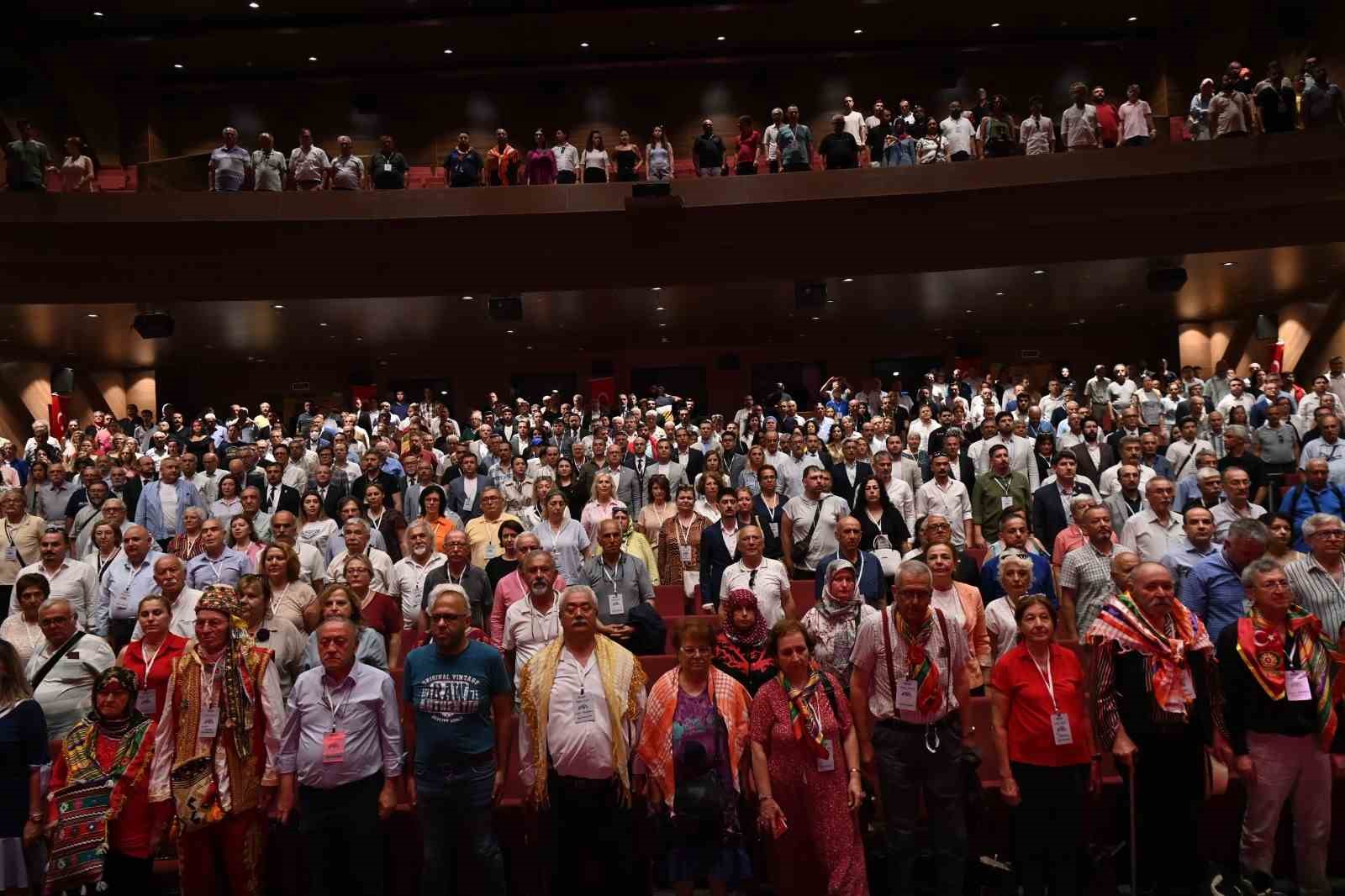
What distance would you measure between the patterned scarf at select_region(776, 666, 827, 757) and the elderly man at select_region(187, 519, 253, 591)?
351cm

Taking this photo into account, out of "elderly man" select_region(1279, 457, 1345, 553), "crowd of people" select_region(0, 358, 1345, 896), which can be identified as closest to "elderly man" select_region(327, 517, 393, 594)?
"crowd of people" select_region(0, 358, 1345, 896)

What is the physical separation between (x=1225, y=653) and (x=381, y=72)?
19.6m

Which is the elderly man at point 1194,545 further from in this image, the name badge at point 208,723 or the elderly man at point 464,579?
the name badge at point 208,723

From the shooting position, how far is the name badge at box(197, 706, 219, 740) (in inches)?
153

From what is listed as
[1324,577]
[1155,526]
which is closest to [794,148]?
[1155,526]

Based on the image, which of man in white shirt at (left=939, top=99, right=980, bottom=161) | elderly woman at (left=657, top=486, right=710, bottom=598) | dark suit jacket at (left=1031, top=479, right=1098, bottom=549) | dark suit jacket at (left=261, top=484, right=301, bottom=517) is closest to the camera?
dark suit jacket at (left=1031, top=479, right=1098, bottom=549)

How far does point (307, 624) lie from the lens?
473 cm

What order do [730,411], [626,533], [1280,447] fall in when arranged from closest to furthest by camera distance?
[626,533] < [1280,447] < [730,411]

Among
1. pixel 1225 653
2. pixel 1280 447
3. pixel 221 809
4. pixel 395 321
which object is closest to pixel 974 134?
pixel 1280 447

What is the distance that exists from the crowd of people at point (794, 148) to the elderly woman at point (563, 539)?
9307 millimetres

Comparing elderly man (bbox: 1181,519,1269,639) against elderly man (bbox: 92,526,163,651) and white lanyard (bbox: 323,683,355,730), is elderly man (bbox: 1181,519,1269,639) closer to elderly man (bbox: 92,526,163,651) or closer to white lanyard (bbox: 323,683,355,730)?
white lanyard (bbox: 323,683,355,730)

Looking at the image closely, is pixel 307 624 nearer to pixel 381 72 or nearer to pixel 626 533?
pixel 626 533

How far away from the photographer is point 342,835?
12.6ft

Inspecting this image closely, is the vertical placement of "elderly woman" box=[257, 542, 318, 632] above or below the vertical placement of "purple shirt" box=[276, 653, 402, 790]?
above
